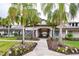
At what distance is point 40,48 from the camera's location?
2764mm

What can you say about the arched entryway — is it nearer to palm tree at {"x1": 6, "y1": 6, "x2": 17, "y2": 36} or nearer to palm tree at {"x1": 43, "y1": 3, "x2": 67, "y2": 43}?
palm tree at {"x1": 43, "y1": 3, "x2": 67, "y2": 43}

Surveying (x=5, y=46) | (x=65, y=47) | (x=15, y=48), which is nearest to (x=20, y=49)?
(x=15, y=48)

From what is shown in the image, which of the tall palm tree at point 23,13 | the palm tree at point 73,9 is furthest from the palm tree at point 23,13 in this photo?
the palm tree at point 73,9

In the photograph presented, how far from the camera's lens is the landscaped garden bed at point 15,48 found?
8.98ft

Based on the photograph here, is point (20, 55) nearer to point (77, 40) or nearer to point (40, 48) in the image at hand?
point (40, 48)

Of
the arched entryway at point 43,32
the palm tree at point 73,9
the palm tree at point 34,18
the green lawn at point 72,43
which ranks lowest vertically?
the green lawn at point 72,43

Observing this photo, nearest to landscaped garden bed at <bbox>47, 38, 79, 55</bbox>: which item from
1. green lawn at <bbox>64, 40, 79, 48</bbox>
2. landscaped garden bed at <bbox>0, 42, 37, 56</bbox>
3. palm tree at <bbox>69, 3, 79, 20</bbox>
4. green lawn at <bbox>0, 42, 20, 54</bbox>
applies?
green lawn at <bbox>64, 40, 79, 48</bbox>

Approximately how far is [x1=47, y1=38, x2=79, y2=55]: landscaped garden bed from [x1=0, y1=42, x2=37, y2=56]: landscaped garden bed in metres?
0.18

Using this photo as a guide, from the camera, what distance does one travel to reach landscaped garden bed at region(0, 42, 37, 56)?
8.98 feet

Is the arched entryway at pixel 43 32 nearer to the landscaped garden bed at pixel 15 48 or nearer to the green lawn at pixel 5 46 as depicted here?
the landscaped garden bed at pixel 15 48

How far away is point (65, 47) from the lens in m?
2.77

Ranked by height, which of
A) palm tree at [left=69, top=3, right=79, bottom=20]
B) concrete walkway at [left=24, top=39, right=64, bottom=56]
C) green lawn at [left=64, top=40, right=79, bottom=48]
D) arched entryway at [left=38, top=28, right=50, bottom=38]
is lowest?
concrete walkway at [left=24, top=39, right=64, bottom=56]

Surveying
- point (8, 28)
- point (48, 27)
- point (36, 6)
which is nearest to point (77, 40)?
point (48, 27)

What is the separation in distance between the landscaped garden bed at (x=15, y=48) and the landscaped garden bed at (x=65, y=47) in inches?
6.9
